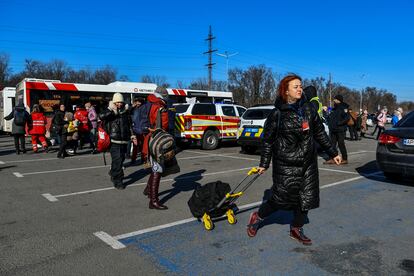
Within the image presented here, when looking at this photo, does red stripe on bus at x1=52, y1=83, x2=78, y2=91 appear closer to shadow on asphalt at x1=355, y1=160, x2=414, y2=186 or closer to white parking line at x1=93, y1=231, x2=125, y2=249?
shadow on asphalt at x1=355, y1=160, x2=414, y2=186

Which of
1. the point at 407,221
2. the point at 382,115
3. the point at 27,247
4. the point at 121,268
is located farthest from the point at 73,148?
the point at 382,115

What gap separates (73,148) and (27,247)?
9098mm

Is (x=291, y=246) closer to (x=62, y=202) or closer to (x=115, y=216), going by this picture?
(x=115, y=216)

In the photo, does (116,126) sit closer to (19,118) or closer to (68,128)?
(68,128)

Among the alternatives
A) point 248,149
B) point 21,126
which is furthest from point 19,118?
point 248,149

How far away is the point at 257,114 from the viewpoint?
11977mm

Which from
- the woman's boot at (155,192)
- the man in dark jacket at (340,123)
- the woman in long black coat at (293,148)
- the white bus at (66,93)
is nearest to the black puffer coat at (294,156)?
the woman in long black coat at (293,148)

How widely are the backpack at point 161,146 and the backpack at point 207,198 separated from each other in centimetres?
88

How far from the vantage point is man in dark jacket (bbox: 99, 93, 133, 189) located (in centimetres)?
661

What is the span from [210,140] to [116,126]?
801cm

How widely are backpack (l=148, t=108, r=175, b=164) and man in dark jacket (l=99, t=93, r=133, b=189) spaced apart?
147 centimetres

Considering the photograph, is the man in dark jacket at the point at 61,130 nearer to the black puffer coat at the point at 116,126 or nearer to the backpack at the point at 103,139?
the backpack at the point at 103,139

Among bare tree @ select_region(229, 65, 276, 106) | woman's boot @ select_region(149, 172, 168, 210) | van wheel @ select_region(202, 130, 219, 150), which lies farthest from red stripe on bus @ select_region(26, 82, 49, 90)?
bare tree @ select_region(229, 65, 276, 106)

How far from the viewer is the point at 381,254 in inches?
145
